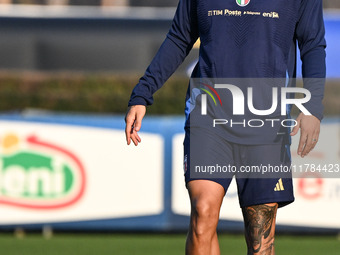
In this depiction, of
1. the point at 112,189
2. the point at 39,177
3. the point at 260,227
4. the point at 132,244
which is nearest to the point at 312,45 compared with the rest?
the point at 260,227

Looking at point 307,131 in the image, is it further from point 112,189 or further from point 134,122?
point 112,189

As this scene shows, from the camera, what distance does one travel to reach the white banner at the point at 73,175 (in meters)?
10.1

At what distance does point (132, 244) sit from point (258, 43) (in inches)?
209

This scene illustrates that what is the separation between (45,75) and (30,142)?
41.2ft

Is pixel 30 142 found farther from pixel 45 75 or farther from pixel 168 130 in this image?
pixel 45 75

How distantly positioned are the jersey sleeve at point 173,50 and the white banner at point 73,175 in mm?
5098

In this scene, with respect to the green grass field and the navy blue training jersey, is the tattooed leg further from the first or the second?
the green grass field

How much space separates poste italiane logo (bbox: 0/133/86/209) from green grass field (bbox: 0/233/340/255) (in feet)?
1.62

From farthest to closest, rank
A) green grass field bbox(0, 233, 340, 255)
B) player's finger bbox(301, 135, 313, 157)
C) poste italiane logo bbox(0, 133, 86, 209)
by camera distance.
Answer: poste italiane logo bbox(0, 133, 86, 209)
green grass field bbox(0, 233, 340, 255)
player's finger bbox(301, 135, 313, 157)

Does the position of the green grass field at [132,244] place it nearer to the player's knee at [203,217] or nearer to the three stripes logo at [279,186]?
the three stripes logo at [279,186]

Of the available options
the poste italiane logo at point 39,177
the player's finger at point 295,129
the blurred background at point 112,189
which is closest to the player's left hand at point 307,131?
the player's finger at point 295,129

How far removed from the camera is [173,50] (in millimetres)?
5133

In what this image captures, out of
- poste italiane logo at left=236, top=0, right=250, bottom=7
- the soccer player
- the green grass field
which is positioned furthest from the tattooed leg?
the green grass field

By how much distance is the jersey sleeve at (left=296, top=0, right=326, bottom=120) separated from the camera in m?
4.91
